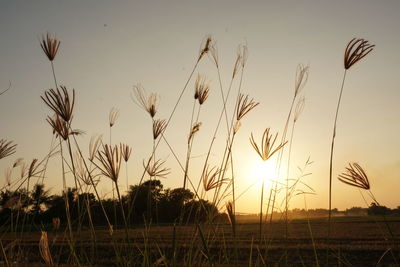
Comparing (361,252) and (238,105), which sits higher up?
(238,105)

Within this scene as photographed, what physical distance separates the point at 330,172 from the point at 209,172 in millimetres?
542

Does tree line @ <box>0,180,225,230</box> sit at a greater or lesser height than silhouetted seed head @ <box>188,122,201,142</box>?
lesser

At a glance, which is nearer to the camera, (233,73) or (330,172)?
(330,172)

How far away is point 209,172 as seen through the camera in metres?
1.80

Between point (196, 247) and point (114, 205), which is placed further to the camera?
point (196, 247)

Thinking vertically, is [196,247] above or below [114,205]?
below

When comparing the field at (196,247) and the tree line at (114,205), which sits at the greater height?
the tree line at (114,205)

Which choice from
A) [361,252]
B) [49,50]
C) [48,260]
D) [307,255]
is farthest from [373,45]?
[361,252]

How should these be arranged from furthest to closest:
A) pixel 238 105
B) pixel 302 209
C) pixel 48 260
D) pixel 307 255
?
pixel 307 255 → pixel 302 209 → pixel 238 105 → pixel 48 260

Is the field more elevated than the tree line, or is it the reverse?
the tree line

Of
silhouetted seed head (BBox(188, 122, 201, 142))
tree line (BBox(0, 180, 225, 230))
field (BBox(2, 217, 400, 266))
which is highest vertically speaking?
silhouetted seed head (BBox(188, 122, 201, 142))

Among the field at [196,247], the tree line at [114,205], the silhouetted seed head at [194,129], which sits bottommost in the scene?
the field at [196,247]

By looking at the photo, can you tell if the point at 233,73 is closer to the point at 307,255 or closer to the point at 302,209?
the point at 302,209

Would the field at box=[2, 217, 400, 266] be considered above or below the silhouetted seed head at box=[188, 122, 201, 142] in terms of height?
below
